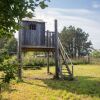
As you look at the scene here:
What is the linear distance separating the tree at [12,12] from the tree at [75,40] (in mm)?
88784

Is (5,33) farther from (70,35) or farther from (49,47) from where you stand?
(70,35)

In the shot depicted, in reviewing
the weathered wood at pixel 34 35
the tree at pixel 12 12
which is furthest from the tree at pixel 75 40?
the tree at pixel 12 12

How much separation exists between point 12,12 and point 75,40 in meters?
95.8

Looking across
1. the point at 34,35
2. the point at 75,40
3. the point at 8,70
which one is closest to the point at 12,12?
the point at 8,70

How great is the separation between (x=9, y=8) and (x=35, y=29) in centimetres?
1728

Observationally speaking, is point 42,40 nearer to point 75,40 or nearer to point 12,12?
point 12,12

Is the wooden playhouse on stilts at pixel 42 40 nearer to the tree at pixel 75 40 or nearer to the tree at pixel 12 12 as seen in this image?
the tree at pixel 12 12

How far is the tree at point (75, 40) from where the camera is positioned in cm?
9581

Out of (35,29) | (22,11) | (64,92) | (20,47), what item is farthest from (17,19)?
(35,29)

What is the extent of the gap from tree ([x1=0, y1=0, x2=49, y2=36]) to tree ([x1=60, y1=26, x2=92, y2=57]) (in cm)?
8878

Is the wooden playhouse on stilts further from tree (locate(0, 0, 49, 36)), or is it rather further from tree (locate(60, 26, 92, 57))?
tree (locate(60, 26, 92, 57))

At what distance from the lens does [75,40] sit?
100m

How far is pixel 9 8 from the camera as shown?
16.0ft

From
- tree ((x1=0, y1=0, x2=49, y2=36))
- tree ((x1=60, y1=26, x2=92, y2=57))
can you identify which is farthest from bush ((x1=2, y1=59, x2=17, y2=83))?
tree ((x1=60, y1=26, x2=92, y2=57))
